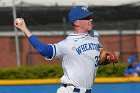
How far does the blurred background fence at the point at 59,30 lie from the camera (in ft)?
46.2

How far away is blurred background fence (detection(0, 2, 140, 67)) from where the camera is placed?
46.2 feet

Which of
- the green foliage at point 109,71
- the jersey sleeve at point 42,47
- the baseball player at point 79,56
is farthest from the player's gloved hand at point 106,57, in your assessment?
the green foliage at point 109,71

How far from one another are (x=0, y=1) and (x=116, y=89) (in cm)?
665

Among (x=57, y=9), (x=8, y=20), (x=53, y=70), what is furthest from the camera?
(x=57, y=9)

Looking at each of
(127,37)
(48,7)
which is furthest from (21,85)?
(48,7)

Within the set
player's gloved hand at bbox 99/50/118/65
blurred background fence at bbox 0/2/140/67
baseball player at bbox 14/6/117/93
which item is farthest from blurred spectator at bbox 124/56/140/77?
baseball player at bbox 14/6/117/93

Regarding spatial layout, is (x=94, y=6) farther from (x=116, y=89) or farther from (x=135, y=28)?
(x=116, y=89)

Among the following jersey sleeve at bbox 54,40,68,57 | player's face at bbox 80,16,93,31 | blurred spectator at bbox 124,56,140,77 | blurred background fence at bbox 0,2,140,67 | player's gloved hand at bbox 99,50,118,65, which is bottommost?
blurred spectator at bbox 124,56,140,77

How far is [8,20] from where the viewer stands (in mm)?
15516

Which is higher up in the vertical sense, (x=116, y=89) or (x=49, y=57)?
(x=49, y=57)

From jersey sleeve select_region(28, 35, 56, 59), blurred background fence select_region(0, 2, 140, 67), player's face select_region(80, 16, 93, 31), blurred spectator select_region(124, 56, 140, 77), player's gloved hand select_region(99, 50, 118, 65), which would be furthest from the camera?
blurred background fence select_region(0, 2, 140, 67)

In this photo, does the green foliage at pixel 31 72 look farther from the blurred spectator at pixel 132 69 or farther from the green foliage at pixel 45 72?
the blurred spectator at pixel 132 69

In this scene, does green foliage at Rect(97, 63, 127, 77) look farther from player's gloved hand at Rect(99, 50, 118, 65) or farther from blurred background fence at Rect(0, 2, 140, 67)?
player's gloved hand at Rect(99, 50, 118, 65)

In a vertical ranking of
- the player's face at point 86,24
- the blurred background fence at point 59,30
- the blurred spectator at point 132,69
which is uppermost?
the player's face at point 86,24
